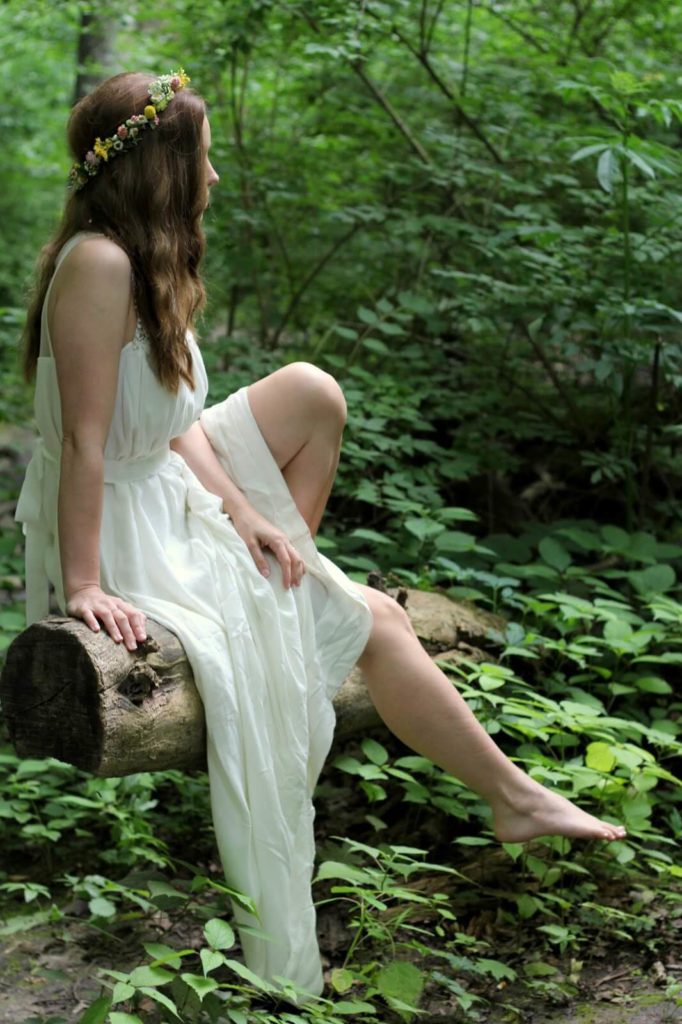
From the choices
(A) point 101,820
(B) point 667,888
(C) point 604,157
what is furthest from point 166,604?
(C) point 604,157

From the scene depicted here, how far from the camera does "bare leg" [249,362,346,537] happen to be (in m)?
2.42

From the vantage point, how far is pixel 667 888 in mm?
2730

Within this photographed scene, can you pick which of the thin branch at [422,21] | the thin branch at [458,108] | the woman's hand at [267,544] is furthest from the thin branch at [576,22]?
the woman's hand at [267,544]

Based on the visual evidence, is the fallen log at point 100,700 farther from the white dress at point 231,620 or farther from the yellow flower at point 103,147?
the yellow flower at point 103,147

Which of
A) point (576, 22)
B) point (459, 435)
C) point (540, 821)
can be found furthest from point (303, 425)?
point (576, 22)

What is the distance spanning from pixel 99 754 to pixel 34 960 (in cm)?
90

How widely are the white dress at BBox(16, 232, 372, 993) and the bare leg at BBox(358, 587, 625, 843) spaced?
0.29 feet

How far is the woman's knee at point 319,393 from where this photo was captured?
241cm

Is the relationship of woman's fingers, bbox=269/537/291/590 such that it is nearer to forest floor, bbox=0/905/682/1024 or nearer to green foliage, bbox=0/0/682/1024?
green foliage, bbox=0/0/682/1024

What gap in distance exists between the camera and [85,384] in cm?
213

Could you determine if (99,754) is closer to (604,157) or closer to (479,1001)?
(479,1001)

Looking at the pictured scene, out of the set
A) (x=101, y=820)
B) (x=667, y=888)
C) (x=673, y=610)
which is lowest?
(x=101, y=820)

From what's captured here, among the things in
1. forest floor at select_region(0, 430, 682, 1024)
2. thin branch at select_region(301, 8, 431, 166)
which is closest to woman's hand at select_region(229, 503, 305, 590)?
forest floor at select_region(0, 430, 682, 1024)

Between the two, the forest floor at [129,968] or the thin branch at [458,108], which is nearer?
the forest floor at [129,968]
